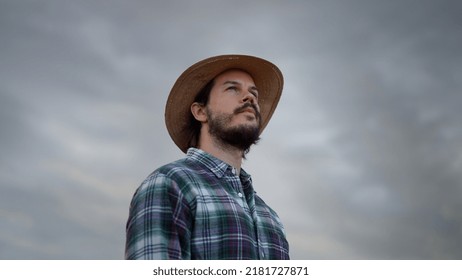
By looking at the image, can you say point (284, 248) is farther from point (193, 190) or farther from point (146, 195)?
point (146, 195)

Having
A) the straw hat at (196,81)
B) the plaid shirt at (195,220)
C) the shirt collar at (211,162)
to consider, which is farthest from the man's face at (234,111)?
the plaid shirt at (195,220)

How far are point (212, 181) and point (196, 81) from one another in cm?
123

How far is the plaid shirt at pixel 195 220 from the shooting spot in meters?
2.89

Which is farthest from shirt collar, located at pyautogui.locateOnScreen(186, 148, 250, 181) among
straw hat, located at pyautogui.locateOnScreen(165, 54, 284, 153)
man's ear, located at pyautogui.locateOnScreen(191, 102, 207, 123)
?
straw hat, located at pyautogui.locateOnScreen(165, 54, 284, 153)

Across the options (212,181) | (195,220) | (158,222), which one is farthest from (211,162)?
(158,222)

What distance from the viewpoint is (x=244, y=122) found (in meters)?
3.99

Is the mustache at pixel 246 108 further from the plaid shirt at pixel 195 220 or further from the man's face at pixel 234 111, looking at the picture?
the plaid shirt at pixel 195 220

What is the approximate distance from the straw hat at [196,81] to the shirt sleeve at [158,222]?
1431 mm

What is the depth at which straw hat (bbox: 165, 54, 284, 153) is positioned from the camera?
14.2 feet

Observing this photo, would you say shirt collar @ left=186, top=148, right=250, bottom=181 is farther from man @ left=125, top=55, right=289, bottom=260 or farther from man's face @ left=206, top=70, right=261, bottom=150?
man's face @ left=206, top=70, right=261, bottom=150
